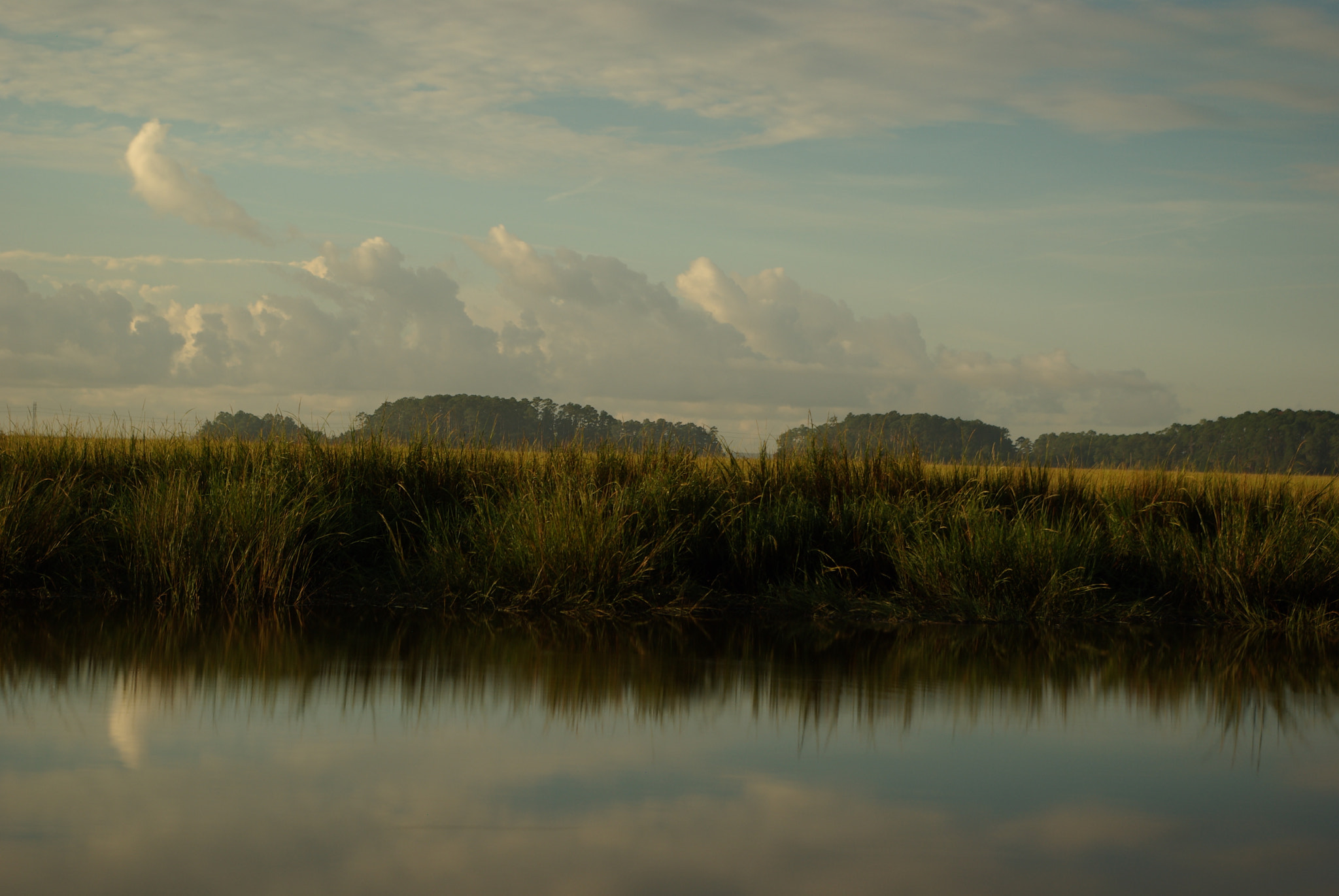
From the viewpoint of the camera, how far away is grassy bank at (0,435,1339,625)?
775cm

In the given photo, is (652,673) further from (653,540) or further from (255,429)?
(255,429)

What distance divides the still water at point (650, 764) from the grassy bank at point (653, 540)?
2.94 feet

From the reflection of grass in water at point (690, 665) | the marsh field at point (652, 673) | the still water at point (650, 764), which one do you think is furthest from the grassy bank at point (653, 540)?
the still water at point (650, 764)

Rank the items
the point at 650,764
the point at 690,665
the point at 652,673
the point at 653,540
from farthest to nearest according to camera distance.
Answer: the point at 653,540 < the point at 690,665 < the point at 652,673 < the point at 650,764

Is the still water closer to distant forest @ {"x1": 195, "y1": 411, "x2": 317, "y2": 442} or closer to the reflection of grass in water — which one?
the reflection of grass in water

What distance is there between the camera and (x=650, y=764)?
165 inches

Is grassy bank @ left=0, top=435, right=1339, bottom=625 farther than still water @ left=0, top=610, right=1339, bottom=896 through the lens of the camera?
Yes

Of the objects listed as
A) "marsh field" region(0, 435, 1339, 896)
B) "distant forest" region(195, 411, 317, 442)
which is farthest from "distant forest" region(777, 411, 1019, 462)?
"distant forest" region(195, 411, 317, 442)

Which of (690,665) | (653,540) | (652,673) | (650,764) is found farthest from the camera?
(653,540)

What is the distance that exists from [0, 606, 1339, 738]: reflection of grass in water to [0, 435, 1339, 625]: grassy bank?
1.36 ft

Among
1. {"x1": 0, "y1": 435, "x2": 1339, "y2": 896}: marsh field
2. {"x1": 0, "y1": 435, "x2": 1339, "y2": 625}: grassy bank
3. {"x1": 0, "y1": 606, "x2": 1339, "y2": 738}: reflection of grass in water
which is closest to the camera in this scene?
{"x1": 0, "y1": 435, "x2": 1339, "y2": 896}: marsh field

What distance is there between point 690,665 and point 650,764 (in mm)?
1931

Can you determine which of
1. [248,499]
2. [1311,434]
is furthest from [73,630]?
[1311,434]

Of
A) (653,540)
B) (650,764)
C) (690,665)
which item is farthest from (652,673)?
(653,540)
